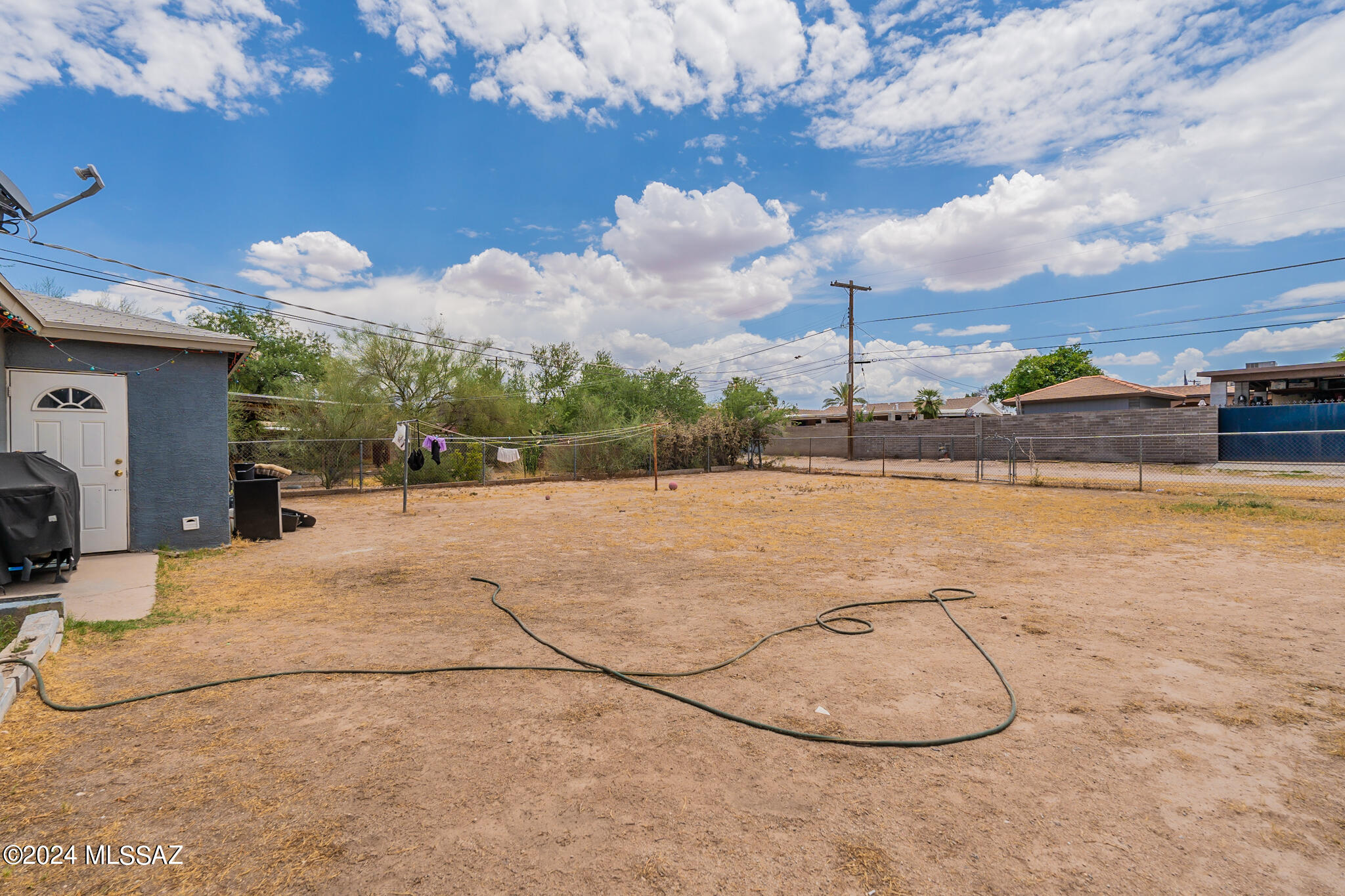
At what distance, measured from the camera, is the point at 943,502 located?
13250mm

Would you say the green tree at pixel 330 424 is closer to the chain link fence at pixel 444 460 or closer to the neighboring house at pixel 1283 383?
the chain link fence at pixel 444 460

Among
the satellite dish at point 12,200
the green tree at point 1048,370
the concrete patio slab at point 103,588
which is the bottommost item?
the concrete patio slab at point 103,588

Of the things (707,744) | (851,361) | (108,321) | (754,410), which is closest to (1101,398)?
(851,361)

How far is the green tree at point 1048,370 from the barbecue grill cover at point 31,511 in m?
59.7

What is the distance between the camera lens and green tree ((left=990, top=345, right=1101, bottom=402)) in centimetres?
5400

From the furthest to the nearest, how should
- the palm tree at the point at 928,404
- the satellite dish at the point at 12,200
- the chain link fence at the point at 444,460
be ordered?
the palm tree at the point at 928,404
the chain link fence at the point at 444,460
the satellite dish at the point at 12,200

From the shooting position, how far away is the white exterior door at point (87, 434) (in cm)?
723

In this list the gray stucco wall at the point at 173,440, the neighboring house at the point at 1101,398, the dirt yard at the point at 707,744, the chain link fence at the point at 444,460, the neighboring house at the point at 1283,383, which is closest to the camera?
the dirt yard at the point at 707,744

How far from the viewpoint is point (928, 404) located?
51594 mm

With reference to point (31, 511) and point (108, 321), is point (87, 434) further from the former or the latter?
point (31, 511)

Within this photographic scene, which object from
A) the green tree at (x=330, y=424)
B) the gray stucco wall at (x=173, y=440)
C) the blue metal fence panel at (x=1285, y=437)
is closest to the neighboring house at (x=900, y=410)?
the blue metal fence panel at (x=1285, y=437)

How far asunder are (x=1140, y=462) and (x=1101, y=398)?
2420cm

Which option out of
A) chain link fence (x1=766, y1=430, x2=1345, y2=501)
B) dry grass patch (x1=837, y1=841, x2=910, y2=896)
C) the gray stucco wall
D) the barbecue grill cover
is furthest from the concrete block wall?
the barbecue grill cover

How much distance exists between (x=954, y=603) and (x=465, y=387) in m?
20.5
